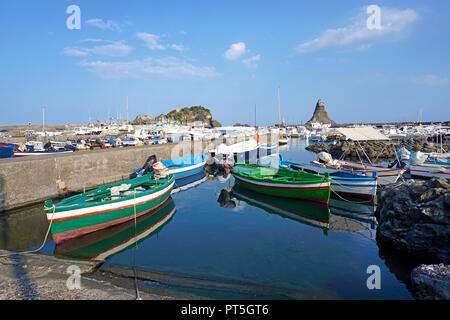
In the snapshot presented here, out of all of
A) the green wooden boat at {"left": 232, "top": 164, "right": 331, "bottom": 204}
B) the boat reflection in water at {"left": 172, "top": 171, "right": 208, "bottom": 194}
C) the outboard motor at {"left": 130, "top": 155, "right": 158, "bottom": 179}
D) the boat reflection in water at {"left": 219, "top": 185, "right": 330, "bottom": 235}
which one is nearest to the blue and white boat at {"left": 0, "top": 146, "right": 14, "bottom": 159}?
the outboard motor at {"left": 130, "top": 155, "right": 158, "bottom": 179}

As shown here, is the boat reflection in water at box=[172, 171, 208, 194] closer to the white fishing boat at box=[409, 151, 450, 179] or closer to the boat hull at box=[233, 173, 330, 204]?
the boat hull at box=[233, 173, 330, 204]

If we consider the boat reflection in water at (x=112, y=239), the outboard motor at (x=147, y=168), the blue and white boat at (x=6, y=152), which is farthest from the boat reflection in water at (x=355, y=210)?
the blue and white boat at (x=6, y=152)

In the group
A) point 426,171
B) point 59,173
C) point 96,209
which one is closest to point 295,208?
point 96,209

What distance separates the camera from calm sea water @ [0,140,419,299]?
720 cm

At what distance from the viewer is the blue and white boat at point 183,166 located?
2222 centimetres

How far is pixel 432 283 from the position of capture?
19.4ft

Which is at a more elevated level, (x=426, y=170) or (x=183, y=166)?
(x=183, y=166)

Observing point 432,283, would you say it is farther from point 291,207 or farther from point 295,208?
point 291,207

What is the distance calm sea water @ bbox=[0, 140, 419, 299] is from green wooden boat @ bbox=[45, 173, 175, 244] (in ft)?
1.49

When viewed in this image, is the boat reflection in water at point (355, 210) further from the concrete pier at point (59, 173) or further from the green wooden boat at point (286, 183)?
the concrete pier at point (59, 173)

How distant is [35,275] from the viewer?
6.71m

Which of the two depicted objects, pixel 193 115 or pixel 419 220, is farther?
pixel 193 115

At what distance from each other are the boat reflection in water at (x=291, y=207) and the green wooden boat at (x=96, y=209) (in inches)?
200

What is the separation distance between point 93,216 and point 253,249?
6644mm
